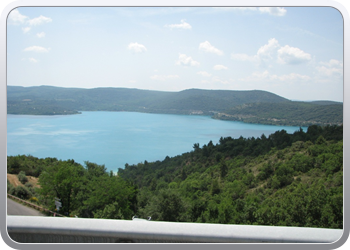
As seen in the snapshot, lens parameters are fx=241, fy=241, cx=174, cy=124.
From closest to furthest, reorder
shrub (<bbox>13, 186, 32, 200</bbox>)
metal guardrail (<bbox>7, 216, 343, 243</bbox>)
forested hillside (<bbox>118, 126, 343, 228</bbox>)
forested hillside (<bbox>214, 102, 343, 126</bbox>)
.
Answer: metal guardrail (<bbox>7, 216, 343, 243</bbox>)
forested hillside (<bbox>118, 126, 343, 228</bbox>)
shrub (<bbox>13, 186, 32, 200</bbox>)
forested hillside (<bbox>214, 102, 343, 126</bbox>)

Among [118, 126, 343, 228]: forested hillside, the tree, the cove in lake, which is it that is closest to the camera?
[118, 126, 343, 228]: forested hillside

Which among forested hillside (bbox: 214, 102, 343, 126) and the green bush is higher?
forested hillside (bbox: 214, 102, 343, 126)

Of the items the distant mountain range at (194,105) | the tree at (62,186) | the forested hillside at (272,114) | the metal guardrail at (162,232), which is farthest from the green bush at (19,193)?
the distant mountain range at (194,105)

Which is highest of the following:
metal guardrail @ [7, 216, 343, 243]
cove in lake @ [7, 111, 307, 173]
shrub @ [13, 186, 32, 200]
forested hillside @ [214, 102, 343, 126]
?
forested hillside @ [214, 102, 343, 126]

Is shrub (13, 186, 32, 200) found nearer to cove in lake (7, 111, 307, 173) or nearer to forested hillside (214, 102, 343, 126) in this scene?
cove in lake (7, 111, 307, 173)

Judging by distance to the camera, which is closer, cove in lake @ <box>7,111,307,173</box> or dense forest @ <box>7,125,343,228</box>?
dense forest @ <box>7,125,343,228</box>

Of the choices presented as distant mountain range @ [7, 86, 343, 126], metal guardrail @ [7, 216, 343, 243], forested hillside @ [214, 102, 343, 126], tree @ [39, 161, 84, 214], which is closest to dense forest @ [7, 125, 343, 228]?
tree @ [39, 161, 84, 214]

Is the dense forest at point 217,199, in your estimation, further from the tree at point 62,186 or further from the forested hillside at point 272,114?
the forested hillside at point 272,114
